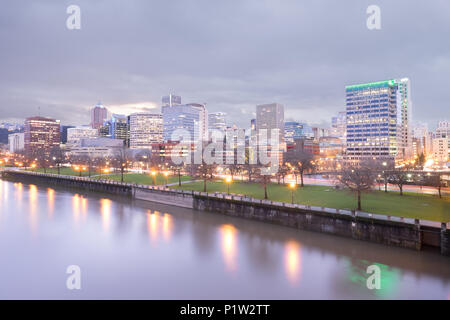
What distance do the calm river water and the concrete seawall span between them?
0.85 m

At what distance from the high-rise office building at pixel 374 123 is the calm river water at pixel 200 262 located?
382ft

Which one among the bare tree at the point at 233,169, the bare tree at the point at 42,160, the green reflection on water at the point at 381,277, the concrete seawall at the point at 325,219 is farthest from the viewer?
the bare tree at the point at 42,160

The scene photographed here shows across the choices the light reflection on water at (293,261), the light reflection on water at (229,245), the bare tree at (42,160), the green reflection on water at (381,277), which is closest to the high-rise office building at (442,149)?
the light reflection on water at (229,245)

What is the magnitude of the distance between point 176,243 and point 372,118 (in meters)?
132

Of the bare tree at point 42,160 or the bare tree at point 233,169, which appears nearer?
the bare tree at point 233,169

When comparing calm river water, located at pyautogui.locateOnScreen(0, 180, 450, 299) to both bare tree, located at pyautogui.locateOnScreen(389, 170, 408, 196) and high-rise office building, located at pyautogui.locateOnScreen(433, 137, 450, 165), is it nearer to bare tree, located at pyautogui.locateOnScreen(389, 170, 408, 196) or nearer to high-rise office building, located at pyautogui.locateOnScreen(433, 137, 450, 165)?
bare tree, located at pyautogui.locateOnScreen(389, 170, 408, 196)

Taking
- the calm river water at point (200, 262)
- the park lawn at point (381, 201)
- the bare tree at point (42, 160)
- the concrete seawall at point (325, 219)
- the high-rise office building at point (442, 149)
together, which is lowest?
the calm river water at point (200, 262)

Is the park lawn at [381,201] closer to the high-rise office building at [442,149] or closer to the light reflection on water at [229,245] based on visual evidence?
the light reflection on water at [229,245]

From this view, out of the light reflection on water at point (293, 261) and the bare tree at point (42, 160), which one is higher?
the bare tree at point (42, 160)

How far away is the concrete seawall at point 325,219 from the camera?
73.8ft

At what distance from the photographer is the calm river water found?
58.1 feet

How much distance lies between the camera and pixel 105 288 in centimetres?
1825
